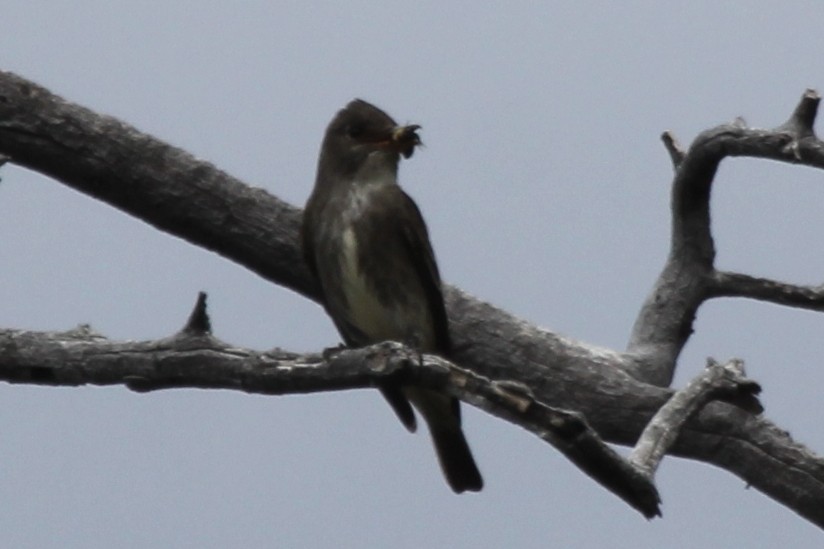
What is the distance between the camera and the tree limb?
6.20 metres

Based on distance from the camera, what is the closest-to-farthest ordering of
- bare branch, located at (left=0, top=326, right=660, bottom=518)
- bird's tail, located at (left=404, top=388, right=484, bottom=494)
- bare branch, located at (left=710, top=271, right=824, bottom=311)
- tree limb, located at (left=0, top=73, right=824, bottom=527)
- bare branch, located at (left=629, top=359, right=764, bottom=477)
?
bare branch, located at (left=0, top=326, right=660, bottom=518) < bare branch, located at (left=629, top=359, right=764, bottom=477) < bare branch, located at (left=710, top=271, right=824, bottom=311) < tree limb, located at (left=0, top=73, right=824, bottom=527) < bird's tail, located at (left=404, top=388, right=484, bottom=494)

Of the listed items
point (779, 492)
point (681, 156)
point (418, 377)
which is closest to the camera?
point (418, 377)

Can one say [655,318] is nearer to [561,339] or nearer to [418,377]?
[561,339]

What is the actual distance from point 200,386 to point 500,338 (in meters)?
1.72

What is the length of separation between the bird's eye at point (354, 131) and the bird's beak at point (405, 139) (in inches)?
6.1

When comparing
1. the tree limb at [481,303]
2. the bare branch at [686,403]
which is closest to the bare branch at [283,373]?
the bare branch at [686,403]

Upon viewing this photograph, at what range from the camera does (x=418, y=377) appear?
4492 mm

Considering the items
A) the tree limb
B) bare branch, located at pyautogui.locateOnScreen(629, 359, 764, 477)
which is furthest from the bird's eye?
bare branch, located at pyautogui.locateOnScreen(629, 359, 764, 477)

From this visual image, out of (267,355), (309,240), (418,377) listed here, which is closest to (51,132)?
(309,240)

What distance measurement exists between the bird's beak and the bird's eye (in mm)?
156

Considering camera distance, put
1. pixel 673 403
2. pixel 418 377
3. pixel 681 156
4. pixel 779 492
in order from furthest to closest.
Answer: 1. pixel 681 156
2. pixel 779 492
3. pixel 673 403
4. pixel 418 377

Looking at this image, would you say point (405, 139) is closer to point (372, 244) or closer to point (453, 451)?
point (372, 244)

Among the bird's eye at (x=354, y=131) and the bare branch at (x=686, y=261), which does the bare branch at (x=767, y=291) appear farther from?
the bird's eye at (x=354, y=131)

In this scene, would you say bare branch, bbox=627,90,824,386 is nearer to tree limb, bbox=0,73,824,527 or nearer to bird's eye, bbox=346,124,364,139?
tree limb, bbox=0,73,824,527
